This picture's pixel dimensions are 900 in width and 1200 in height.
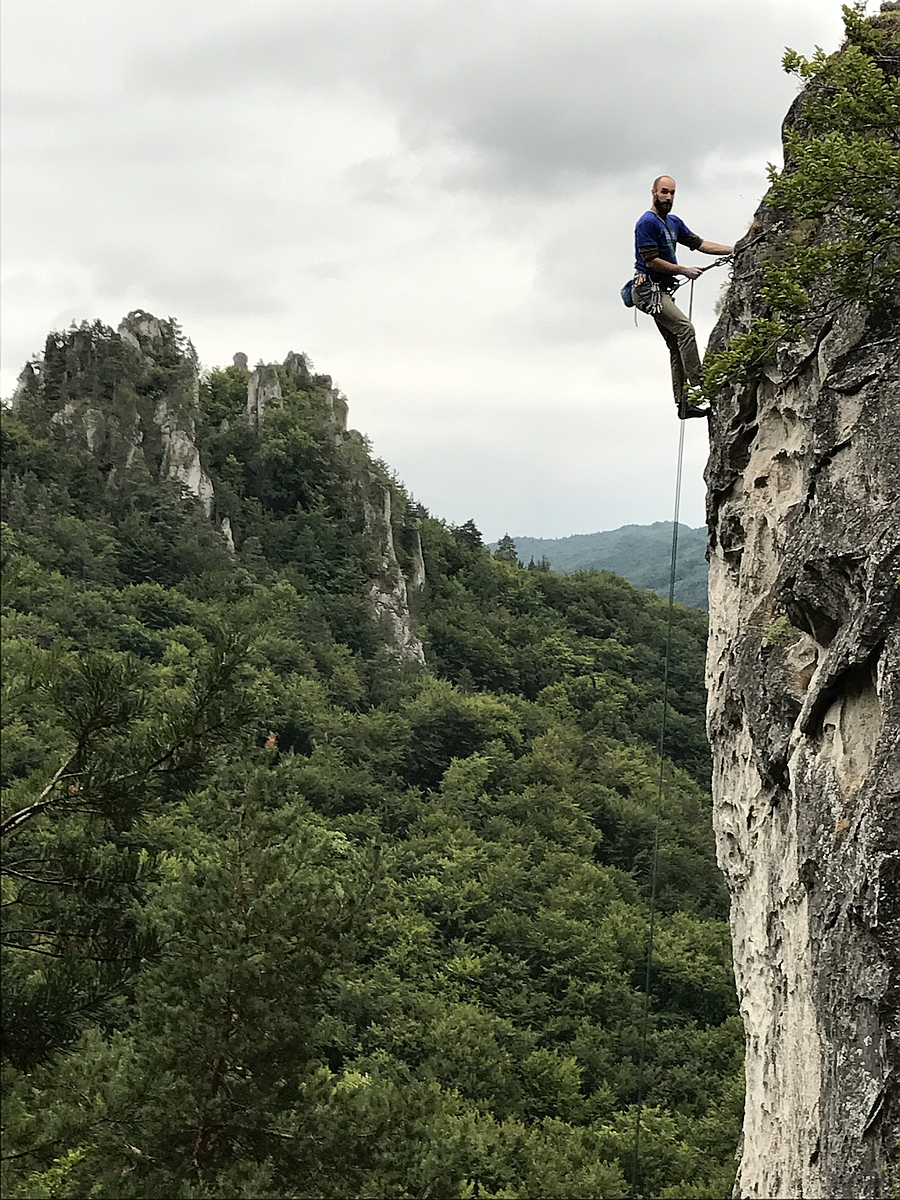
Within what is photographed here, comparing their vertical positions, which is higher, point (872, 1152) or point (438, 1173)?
point (872, 1152)

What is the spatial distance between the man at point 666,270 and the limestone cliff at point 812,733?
495mm

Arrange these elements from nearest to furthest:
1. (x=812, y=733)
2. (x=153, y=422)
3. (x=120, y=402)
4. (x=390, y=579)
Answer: (x=812, y=733)
(x=120, y=402)
(x=153, y=422)
(x=390, y=579)

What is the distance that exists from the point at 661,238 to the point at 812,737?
11.8 feet

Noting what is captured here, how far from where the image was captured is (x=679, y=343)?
24.6ft

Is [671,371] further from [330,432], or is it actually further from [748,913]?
[330,432]

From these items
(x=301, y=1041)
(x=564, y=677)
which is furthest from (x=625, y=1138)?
(x=564, y=677)

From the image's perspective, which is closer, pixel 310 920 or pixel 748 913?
pixel 748 913

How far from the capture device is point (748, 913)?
6297 mm

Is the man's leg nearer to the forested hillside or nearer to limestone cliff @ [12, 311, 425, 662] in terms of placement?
the forested hillside

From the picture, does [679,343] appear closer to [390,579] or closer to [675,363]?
[675,363]

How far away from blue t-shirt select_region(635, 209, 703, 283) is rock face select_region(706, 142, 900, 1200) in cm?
58

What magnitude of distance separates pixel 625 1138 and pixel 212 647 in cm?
1599

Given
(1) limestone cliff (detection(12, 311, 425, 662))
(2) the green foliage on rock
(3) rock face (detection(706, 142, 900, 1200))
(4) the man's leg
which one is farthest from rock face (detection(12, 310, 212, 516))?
(2) the green foliage on rock

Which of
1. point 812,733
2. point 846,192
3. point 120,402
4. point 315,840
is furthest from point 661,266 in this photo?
point 120,402
